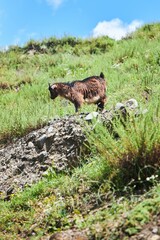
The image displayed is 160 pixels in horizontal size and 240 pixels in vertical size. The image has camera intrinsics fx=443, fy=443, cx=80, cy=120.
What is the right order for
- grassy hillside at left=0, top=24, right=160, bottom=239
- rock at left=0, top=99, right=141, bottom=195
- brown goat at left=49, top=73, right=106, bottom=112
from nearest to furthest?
1. grassy hillside at left=0, top=24, right=160, bottom=239
2. rock at left=0, top=99, right=141, bottom=195
3. brown goat at left=49, top=73, right=106, bottom=112

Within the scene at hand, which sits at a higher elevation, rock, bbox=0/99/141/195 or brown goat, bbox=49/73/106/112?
brown goat, bbox=49/73/106/112

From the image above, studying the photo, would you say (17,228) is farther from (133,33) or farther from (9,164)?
(133,33)

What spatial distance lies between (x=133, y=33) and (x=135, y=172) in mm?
12749

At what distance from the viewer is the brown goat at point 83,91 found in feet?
25.1

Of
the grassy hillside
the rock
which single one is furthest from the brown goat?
the rock

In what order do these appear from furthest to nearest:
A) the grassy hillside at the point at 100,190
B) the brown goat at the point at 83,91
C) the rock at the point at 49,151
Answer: the brown goat at the point at 83,91 < the rock at the point at 49,151 < the grassy hillside at the point at 100,190

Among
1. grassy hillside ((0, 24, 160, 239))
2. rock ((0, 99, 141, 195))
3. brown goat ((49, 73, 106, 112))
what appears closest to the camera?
grassy hillside ((0, 24, 160, 239))

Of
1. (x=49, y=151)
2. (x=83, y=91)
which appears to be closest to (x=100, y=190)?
(x=49, y=151)

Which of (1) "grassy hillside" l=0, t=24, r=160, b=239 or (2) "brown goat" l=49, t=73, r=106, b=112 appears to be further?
(2) "brown goat" l=49, t=73, r=106, b=112

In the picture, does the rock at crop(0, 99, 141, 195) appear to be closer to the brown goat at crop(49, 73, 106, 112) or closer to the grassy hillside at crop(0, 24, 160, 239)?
the grassy hillside at crop(0, 24, 160, 239)

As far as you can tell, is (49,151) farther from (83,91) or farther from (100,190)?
(83,91)

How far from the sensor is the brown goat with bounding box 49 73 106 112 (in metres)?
7.64

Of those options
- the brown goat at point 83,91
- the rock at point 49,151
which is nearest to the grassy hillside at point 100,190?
the rock at point 49,151

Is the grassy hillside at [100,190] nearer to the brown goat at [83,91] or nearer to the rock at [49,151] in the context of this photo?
the rock at [49,151]
